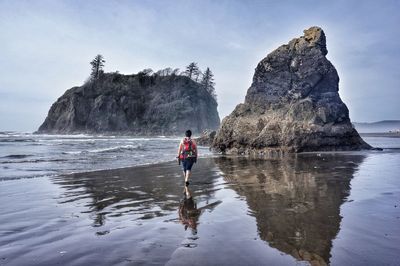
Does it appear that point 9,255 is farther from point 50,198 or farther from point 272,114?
point 272,114

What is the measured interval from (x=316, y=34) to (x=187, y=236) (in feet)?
87.4

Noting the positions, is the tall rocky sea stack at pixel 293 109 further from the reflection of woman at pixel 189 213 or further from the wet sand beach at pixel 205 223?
the reflection of woman at pixel 189 213

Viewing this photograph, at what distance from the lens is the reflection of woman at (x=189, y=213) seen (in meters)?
6.01

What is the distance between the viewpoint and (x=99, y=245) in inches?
189

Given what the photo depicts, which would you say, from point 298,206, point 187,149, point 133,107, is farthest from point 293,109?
point 133,107

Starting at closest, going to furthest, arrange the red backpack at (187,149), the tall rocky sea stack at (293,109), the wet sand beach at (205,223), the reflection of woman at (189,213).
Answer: the wet sand beach at (205,223), the reflection of woman at (189,213), the red backpack at (187,149), the tall rocky sea stack at (293,109)

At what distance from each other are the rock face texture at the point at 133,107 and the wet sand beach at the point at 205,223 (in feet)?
245

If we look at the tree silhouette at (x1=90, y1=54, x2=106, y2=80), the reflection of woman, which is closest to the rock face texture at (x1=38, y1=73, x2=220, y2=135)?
the tree silhouette at (x1=90, y1=54, x2=106, y2=80)

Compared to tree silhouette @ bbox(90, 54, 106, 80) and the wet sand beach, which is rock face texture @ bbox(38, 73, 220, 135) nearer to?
tree silhouette @ bbox(90, 54, 106, 80)

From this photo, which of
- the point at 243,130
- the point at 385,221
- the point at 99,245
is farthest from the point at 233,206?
the point at 243,130

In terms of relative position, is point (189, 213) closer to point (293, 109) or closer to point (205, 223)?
point (205, 223)

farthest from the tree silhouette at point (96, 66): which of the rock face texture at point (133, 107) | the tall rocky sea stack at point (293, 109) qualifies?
the tall rocky sea stack at point (293, 109)

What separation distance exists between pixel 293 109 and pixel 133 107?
70.9m

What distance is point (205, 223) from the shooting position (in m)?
6.05
